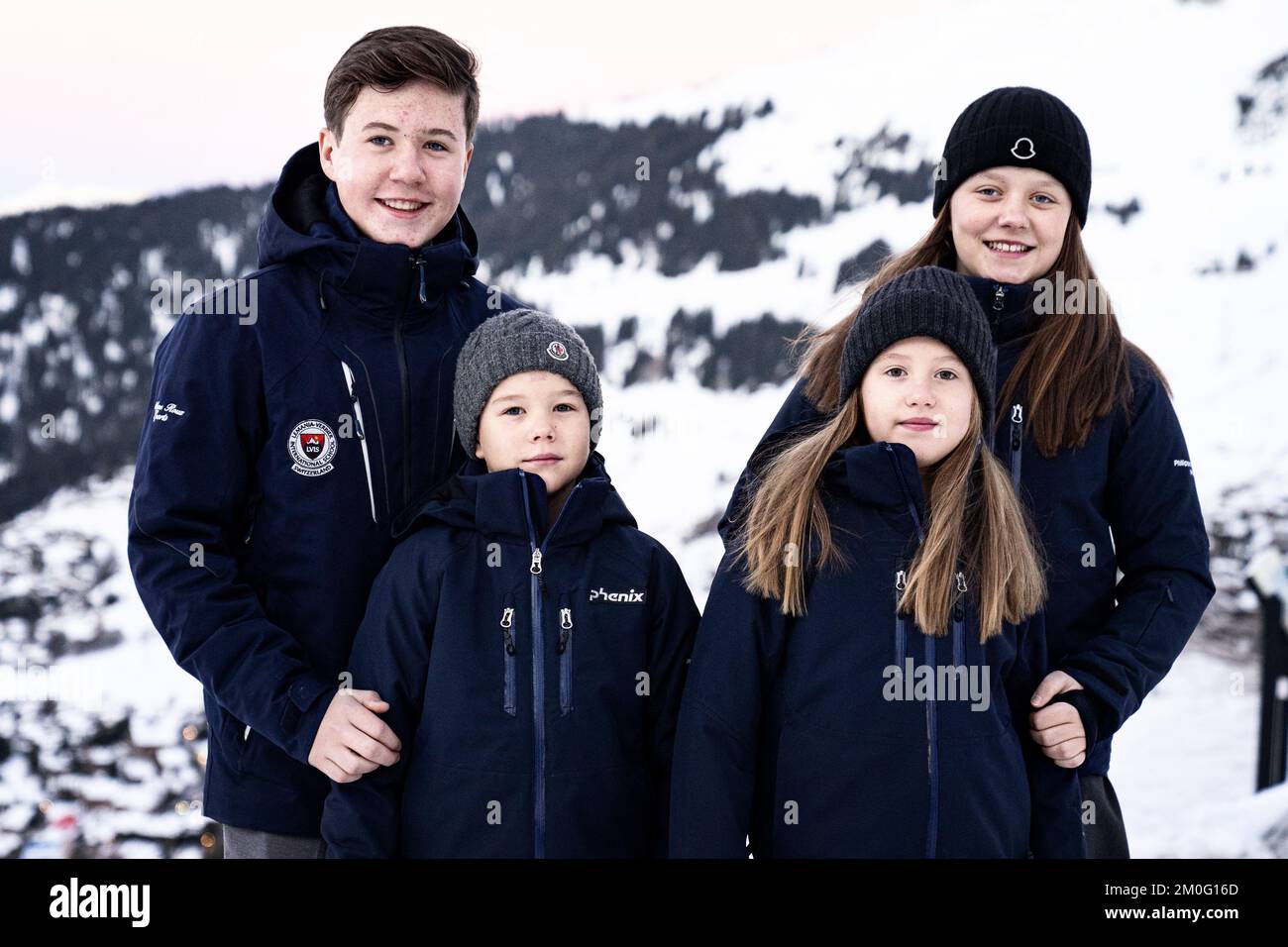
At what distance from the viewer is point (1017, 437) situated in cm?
206

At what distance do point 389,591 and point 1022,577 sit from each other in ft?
3.19

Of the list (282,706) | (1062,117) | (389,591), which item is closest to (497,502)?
(389,591)

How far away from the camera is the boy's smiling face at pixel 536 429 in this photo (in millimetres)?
1928

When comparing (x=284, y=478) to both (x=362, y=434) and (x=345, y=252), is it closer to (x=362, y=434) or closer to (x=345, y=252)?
(x=362, y=434)

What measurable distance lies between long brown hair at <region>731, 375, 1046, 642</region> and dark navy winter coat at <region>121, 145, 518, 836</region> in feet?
1.97

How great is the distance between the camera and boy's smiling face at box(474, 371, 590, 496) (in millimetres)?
1928

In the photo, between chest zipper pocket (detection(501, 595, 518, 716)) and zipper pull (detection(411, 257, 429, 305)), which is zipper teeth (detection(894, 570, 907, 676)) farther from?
zipper pull (detection(411, 257, 429, 305))

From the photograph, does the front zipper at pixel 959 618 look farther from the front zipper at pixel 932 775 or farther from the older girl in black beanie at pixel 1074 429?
the older girl in black beanie at pixel 1074 429

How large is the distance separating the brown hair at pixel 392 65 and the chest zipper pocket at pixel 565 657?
93 centimetres

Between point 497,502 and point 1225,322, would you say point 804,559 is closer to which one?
point 497,502

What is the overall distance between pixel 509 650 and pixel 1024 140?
1.28 meters

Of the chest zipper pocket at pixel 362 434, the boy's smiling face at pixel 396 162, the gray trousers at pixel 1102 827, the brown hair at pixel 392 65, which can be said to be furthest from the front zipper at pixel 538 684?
the gray trousers at pixel 1102 827

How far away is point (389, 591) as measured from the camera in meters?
1.87

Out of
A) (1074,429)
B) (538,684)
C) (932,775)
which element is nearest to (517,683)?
(538,684)
